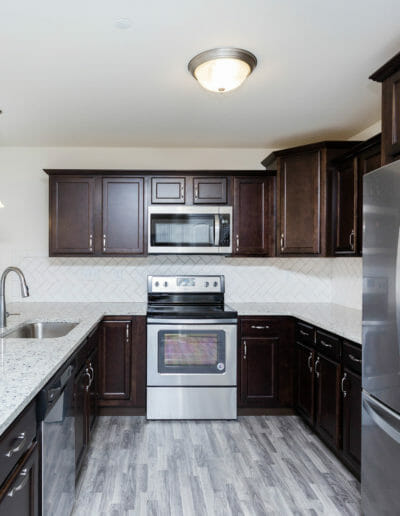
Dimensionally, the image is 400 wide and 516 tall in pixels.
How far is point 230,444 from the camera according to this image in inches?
111

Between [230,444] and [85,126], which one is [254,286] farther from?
[85,126]

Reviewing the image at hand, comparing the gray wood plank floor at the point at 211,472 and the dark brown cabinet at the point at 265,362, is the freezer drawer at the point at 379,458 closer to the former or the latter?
the gray wood plank floor at the point at 211,472

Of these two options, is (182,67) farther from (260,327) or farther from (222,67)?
(260,327)

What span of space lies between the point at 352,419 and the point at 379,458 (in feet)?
2.04

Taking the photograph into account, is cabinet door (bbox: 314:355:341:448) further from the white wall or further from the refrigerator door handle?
the white wall

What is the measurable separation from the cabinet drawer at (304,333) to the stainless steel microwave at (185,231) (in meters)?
0.95

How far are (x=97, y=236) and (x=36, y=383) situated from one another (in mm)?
2183

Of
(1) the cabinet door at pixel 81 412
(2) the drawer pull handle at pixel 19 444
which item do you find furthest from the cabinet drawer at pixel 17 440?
(1) the cabinet door at pixel 81 412

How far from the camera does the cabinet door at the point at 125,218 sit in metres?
3.50

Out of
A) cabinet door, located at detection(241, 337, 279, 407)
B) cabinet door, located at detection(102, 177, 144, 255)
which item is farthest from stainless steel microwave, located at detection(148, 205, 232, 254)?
cabinet door, located at detection(241, 337, 279, 407)

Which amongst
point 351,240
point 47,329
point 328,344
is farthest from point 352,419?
point 47,329

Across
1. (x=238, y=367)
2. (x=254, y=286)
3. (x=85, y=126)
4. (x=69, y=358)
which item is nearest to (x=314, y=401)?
(x=238, y=367)

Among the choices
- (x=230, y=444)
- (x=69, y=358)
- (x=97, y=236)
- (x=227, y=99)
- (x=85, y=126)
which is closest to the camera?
(x=69, y=358)

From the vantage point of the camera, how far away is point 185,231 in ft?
11.4
